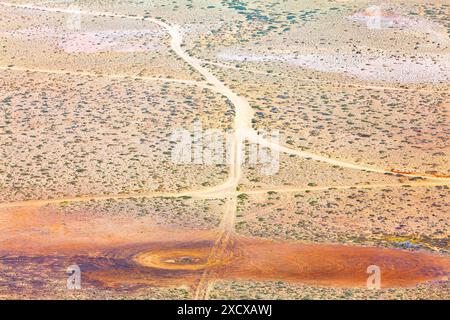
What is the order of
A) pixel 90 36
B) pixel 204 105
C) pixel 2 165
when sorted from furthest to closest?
pixel 90 36
pixel 204 105
pixel 2 165

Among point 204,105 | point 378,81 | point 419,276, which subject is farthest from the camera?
point 378,81

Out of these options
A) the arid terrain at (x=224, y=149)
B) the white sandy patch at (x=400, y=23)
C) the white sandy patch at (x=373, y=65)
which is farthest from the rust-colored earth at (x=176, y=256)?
the white sandy patch at (x=400, y=23)

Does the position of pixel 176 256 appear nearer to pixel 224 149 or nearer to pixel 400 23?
pixel 224 149

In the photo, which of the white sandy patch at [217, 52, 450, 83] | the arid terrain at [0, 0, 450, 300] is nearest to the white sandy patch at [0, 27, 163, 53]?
the arid terrain at [0, 0, 450, 300]

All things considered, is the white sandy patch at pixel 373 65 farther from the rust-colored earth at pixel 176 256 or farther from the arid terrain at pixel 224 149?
the rust-colored earth at pixel 176 256

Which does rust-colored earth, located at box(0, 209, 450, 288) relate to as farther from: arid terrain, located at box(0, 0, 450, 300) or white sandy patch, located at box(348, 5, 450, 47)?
white sandy patch, located at box(348, 5, 450, 47)
